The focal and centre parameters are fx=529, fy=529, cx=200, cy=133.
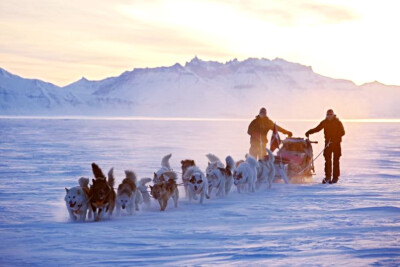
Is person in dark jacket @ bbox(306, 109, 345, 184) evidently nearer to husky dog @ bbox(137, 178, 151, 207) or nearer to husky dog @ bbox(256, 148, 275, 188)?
husky dog @ bbox(256, 148, 275, 188)

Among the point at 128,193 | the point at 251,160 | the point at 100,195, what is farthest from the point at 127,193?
the point at 251,160

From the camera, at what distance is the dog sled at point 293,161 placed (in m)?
12.7

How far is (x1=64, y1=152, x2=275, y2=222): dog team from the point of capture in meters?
7.93

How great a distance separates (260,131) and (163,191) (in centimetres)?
494

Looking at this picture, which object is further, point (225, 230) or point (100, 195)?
point (100, 195)

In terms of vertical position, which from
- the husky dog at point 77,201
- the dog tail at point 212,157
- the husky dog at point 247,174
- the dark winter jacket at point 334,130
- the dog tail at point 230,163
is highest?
the dark winter jacket at point 334,130

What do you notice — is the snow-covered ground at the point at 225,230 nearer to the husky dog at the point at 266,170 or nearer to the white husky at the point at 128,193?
the white husky at the point at 128,193

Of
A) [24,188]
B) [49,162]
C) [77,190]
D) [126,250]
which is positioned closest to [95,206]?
[77,190]

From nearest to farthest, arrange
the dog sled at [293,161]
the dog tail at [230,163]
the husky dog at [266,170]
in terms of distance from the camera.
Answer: the dog tail at [230,163] < the husky dog at [266,170] < the dog sled at [293,161]

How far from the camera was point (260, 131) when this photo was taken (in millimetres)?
13367

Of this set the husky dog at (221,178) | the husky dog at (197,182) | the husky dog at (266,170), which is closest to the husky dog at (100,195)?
the husky dog at (197,182)

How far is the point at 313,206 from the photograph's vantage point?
29.9 feet

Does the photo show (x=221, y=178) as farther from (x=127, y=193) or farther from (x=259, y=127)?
(x=259, y=127)

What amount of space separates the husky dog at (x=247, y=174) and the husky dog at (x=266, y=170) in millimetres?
480
